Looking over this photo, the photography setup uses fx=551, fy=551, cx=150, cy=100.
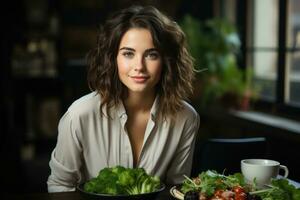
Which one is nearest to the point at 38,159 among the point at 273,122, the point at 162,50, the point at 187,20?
the point at 187,20

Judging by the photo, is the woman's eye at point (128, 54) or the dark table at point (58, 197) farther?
the woman's eye at point (128, 54)

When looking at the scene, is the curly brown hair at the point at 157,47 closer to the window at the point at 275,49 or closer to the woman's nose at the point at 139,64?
the woman's nose at the point at 139,64

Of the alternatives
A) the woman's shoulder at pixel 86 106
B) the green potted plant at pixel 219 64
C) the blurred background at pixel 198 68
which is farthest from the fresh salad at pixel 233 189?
the green potted plant at pixel 219 64

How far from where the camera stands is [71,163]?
6.22ft

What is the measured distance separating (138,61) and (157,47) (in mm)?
94

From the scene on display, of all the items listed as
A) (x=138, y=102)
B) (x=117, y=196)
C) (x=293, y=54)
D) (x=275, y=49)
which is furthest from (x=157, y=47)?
(x=275, y=49)

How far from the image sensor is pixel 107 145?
1946 millimetres

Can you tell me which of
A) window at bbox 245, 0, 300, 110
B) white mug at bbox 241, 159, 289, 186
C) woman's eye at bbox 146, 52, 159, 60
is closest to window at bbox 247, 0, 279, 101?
window at bbox 245, 0, 300, 110

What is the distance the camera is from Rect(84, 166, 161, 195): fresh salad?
1.46m

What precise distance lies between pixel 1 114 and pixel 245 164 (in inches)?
144

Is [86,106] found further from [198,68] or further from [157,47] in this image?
[198,68]

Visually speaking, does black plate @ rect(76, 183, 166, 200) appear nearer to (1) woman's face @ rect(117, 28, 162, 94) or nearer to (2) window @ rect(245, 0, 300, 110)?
(1) woman's face @ rect(117, 28, 162, 94)

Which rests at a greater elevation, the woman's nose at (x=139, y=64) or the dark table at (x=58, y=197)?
the woman's nose at (x=139, y=64)

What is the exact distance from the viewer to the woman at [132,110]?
185 centimetres
